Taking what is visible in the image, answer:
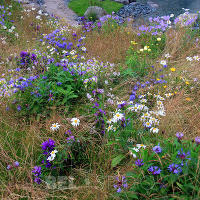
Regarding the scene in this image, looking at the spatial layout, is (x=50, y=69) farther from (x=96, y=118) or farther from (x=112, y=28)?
(x=112, y=28)

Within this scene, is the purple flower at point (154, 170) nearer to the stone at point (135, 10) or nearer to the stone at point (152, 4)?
the stone at point (135, 10)

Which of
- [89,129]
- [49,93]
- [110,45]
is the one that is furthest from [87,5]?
[89,129]

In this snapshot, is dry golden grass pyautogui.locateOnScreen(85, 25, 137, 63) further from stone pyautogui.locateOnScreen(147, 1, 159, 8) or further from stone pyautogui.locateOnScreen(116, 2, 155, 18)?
stone pyautogui.locateOnScreen(147, 1, 159, 8)

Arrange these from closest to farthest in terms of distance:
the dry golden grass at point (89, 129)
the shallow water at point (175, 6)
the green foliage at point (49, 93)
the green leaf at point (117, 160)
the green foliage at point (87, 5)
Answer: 1. the dry golden grass at point (89, 129)
2. the green leaf at point (117, 160)
3. the green foliage at point (49, 93)
4. the green foliage at point (87, 5)
5. the shallow water at point (175, 6)

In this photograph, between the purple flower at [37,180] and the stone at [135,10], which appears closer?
the purple flower at [37,180]

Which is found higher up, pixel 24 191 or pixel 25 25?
pixel 25 25

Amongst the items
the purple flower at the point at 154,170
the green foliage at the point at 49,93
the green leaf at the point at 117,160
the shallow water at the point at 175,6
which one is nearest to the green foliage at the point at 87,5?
the shallow water at the point at 175,6

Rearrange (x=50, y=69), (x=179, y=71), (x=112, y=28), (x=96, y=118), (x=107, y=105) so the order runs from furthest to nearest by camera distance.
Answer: (x=112, y=28) → (x=179, y=71) → (x=50, y=69) → (x=107, y=105) → (x=96, y=118)

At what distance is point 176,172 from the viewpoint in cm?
165

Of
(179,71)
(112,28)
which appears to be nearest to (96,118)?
(179,71)

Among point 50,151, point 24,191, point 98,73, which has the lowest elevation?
point 24,191

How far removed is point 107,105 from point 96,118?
36 cm

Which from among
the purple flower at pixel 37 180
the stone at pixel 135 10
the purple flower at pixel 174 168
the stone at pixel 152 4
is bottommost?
the purple flower at pixel 37 180

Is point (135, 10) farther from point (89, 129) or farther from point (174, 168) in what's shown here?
point (174, 168)
